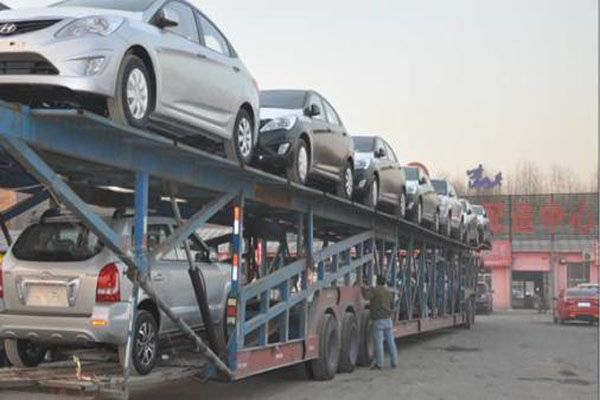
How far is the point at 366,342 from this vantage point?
13383mm

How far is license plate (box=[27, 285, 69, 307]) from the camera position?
7.48 m

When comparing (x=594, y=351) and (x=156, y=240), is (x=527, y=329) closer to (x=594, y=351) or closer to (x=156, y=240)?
(x=594, y=351)

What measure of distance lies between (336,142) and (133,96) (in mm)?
5876

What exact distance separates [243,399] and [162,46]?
463 cm

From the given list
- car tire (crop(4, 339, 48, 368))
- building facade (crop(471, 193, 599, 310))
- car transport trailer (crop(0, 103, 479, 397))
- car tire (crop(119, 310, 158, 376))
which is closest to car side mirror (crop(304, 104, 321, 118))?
car transport trailer (crop(0, 103, 479, 397))

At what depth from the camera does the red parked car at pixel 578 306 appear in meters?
27.5

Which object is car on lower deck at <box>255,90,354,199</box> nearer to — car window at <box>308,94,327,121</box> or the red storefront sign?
car window at <box>308,94,327,121</box>

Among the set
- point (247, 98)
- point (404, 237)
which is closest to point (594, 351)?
point (404, 237)

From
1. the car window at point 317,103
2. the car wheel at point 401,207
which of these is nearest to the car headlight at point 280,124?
the car window at point 317,103

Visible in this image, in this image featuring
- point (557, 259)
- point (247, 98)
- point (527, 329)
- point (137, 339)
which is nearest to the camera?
point (137, 339)

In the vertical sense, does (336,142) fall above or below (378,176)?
above

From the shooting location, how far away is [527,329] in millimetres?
24750

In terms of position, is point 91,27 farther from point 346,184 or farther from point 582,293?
point 582,293

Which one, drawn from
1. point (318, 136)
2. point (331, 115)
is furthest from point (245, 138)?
point (331, 115)
